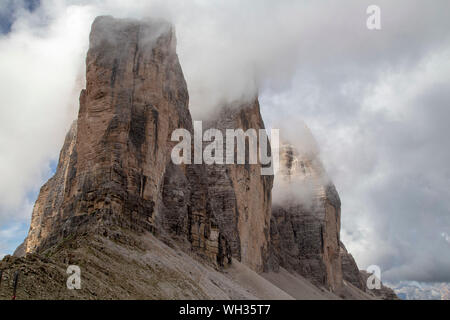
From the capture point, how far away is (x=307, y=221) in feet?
259

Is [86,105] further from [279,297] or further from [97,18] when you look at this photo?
[279,297]

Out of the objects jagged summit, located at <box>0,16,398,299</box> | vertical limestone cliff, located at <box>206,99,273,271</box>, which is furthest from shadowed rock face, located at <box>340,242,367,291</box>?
jagged summit, located at <box>0,16,398,299</box>

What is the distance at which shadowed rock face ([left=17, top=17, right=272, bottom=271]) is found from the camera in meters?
29.2

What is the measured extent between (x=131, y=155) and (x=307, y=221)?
52.2 metres

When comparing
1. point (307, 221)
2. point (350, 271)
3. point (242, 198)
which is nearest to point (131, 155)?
point (242, 198)

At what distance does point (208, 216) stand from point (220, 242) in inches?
88.6

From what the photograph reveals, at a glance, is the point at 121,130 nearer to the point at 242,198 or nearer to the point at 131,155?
the point at 131,155

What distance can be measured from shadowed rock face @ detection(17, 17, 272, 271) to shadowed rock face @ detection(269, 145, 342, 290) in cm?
3482

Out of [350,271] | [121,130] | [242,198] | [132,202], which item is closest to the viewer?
[132,202]

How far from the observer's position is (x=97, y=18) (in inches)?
1367

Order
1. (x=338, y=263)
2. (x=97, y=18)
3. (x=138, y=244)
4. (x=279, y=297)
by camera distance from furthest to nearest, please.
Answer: (x=338, y=263)
(x=279, y=297)
(x=97, y=18)
(x=138, y=244)

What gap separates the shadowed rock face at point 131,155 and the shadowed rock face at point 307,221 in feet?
114

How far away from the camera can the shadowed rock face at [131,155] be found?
95.7 feet
